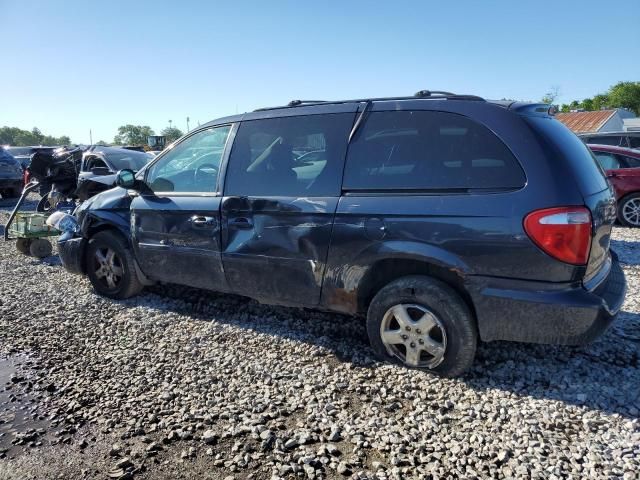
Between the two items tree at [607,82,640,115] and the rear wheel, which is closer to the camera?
the rear wheel

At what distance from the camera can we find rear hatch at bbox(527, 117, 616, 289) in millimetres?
2865

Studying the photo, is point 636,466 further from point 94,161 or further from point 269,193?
point 94,161

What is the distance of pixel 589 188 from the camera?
115 inches

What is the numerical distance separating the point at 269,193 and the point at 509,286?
195 centimetres

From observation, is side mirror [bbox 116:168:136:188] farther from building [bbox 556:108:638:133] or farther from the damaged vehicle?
building [bbox 556:108:638:133]

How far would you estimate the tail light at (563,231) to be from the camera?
274cm

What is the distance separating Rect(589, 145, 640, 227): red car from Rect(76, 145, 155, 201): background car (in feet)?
30.0

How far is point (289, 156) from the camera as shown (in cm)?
383

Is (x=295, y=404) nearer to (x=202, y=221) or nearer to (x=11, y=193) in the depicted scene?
(x=202, y=221)

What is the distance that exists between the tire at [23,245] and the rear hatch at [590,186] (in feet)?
24.9

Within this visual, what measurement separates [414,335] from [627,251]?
551 centimetres

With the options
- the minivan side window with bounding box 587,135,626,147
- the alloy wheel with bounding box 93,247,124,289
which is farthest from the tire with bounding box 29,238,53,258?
the minivan side window with bounding box 587,135,626,147

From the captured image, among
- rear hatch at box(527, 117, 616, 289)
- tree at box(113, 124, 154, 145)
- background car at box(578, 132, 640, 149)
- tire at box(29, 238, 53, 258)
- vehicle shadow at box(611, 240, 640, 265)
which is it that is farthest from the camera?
tree at box(113, 124, 154, 145)

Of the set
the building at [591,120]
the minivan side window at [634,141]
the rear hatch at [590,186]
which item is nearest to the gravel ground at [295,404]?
Answer: the rear hatch at [590,186]
